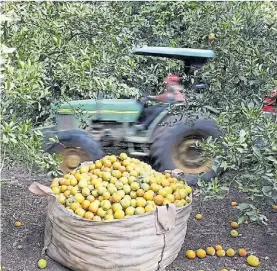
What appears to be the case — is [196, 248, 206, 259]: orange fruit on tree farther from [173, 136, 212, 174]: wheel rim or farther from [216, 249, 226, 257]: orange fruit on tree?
[173, 136, 212, 174]: wheel rim

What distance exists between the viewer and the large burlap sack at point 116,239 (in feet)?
9.96

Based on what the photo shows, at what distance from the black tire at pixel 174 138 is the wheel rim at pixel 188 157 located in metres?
0.04

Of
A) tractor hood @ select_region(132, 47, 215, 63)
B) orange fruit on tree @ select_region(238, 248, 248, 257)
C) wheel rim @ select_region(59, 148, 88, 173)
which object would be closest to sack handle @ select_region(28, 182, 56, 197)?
wheel rim @ select_region(59, 148, 88, 173)

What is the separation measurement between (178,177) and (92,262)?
1004 millimetres

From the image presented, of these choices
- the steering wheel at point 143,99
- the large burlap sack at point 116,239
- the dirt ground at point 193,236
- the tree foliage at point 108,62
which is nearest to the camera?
the tree foliage at point 108,62

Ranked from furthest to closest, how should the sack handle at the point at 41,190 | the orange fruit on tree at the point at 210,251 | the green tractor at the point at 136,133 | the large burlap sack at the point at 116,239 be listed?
the green tractor at the point at 136,133
the orange fruit on tree at the point at 210,251
the sack handle at the point at 41,190
the large burlap sack at the point at 116,239

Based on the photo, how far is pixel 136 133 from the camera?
4898mm

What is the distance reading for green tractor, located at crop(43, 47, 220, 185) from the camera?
4621 millimetres

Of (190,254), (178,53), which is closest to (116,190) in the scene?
(190,254)

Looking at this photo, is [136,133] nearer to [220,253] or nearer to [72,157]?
[72,157]

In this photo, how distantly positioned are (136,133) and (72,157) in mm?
716

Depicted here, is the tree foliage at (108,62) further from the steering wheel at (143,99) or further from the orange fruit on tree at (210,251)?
the orange fruit on tree at (210,251)

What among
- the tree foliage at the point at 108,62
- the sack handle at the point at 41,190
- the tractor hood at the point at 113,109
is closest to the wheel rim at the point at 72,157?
the tractor hood at the point at 113,109

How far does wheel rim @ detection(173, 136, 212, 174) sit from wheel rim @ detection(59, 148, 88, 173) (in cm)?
93
